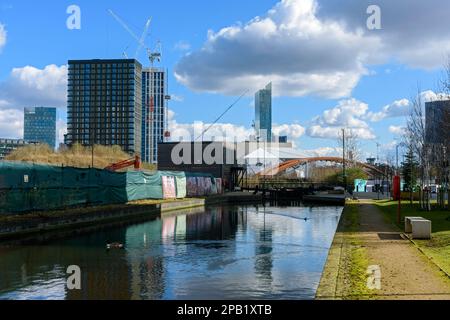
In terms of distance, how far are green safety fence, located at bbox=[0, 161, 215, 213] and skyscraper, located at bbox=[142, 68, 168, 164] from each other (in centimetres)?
10716

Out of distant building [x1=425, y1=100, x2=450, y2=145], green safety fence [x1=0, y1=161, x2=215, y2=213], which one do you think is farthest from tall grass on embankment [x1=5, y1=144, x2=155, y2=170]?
distant building [x1=425, y1=100, x2=450, y2=145]

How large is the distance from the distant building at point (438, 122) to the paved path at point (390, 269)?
35.6 ft

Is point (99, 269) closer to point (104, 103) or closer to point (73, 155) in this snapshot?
point (104, 103)

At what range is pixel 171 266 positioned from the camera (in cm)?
1537

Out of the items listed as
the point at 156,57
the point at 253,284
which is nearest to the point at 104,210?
the point at 253,284

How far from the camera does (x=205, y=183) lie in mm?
67312

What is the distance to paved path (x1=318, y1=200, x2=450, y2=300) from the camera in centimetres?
1020

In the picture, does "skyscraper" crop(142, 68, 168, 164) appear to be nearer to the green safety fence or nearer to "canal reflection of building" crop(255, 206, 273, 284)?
the green safety fence

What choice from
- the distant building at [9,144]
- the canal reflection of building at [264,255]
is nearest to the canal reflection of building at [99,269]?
the canal reflection of building at [264,255]

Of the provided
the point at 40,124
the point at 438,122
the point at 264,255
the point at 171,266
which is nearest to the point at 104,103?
the point at 40,124

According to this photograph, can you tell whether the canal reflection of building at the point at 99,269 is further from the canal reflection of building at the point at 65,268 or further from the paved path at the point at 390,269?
the paved path at the point at 390,269
